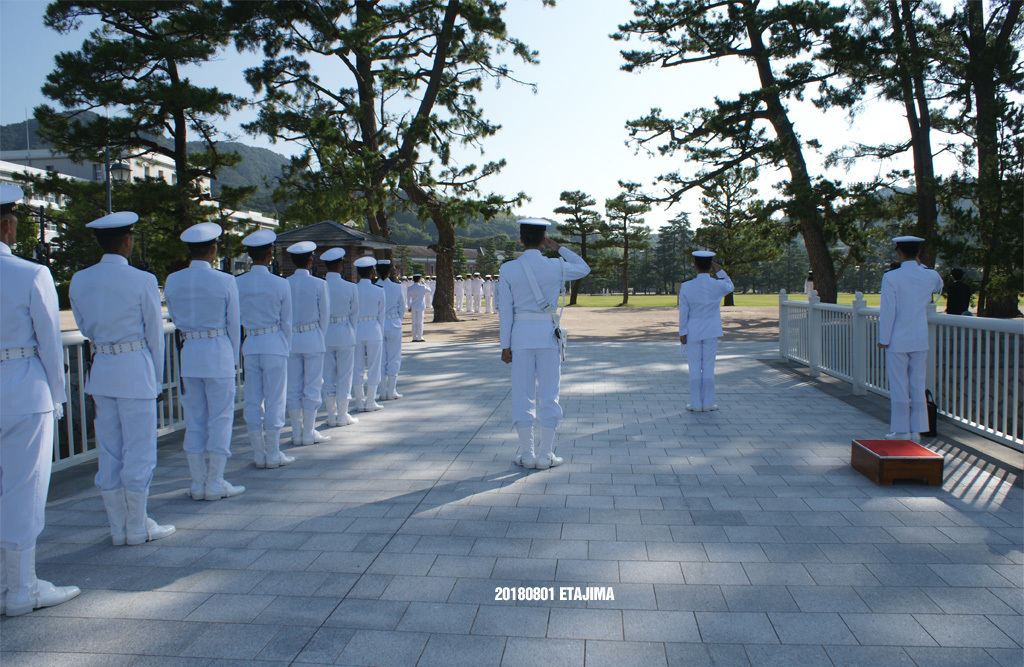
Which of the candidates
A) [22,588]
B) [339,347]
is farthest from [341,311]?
[22,588]

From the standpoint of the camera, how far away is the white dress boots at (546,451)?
5.47 metres

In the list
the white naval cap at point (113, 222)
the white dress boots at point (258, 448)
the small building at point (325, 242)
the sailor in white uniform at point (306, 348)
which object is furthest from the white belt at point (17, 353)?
the small building at point (325, 242)

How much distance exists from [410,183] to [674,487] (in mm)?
17515

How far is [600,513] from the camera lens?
4352 mm

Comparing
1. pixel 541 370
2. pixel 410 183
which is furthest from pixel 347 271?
pixel 541 370

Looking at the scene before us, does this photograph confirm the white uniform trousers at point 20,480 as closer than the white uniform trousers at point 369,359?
Yes

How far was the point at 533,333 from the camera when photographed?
5387 mm

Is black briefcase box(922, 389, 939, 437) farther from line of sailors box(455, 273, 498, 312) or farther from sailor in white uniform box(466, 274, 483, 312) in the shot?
sailor in white uniform box(466, 274, 483, 312)

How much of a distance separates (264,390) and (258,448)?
1.62ft

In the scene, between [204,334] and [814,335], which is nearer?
[204,334]

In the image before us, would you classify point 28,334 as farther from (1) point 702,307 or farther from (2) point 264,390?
(1) point 702,307

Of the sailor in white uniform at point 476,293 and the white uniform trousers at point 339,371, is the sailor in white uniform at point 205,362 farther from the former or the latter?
the sailor in white uniform at point 476,293

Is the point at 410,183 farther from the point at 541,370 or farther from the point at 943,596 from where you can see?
the point at 943,596

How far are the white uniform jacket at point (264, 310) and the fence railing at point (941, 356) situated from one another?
5726 millimetres
